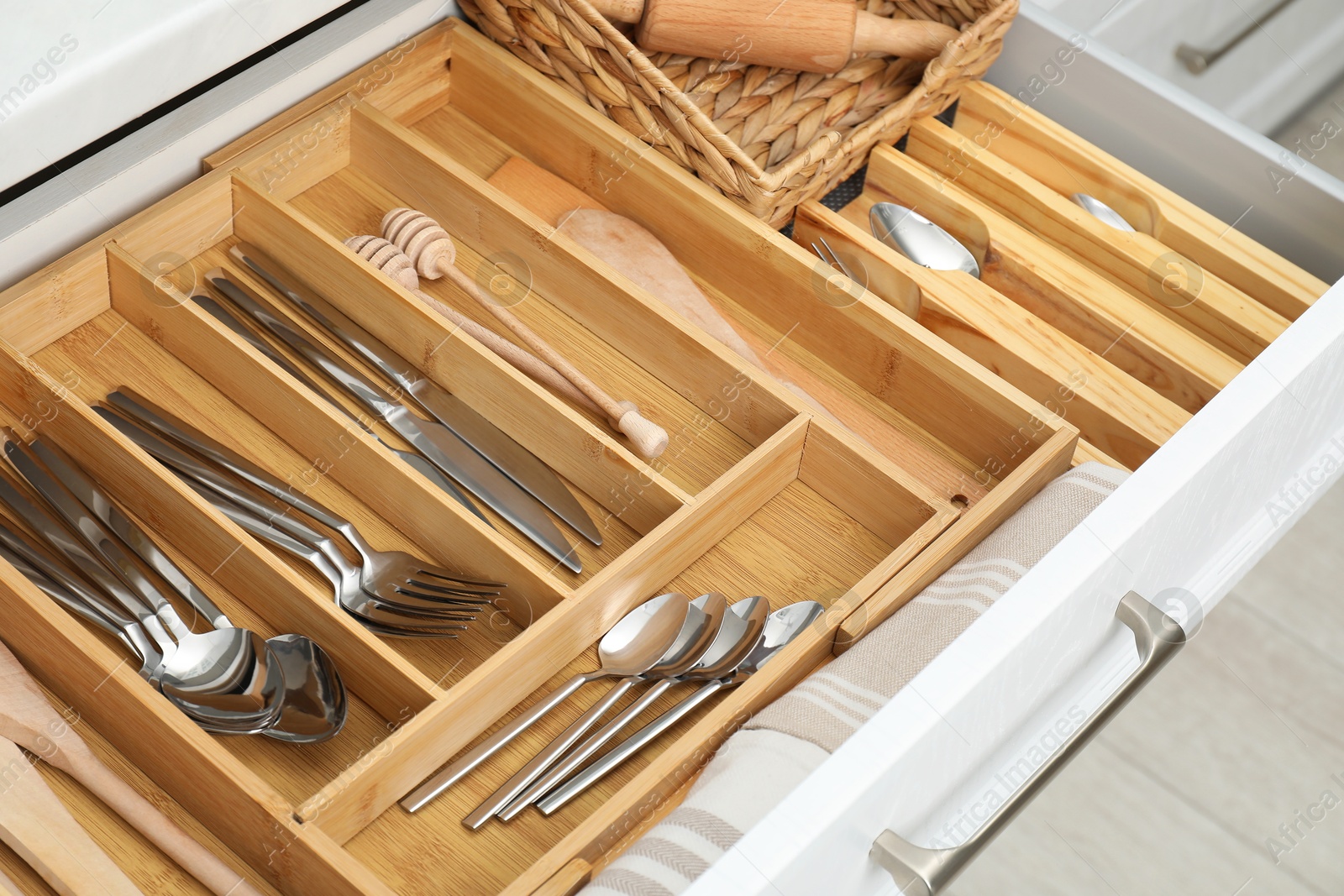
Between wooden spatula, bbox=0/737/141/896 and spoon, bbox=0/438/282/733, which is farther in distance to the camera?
spoon, bbox=0/438/282/733

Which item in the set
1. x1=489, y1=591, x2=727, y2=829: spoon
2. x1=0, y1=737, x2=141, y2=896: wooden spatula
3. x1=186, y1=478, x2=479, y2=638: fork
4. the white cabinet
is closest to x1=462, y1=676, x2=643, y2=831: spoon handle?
x1=489, y1=591, x2=727, y2=829: spoon

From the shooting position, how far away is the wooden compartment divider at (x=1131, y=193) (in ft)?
3.73

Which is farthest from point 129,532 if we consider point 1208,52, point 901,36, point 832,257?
point 1208,52

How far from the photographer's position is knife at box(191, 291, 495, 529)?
0.97 m

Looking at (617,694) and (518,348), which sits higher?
(518,348)

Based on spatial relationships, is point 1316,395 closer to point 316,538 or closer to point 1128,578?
point 1128,578

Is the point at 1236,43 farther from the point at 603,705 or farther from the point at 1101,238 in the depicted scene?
the point at 603,705

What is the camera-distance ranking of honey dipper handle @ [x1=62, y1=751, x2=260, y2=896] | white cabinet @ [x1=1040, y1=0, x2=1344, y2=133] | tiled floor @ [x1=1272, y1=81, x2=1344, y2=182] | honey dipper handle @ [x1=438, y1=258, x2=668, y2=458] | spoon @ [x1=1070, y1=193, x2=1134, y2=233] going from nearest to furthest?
1. honey dipper handle @ [x1=62, y1=751, x2=260, y2=896]
2. honey dipper handle @ [x1=438, y1=258, x2=668, y2=458]
3. spoon @ [x1=1070, y1=193, x2=1134, y2=233]
4. white cabinet @ [x1=1040, y1=0, x2=1344, y2=133]
5. tiled floor @ [x1=1272, y1=81, x2=1344, y2=182]

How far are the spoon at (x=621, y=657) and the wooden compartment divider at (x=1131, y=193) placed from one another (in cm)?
60

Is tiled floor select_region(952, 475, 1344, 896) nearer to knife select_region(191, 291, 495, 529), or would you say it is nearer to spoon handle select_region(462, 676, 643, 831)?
spoon handle select_region(462, 676, 643, 831)

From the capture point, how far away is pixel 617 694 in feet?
2.89

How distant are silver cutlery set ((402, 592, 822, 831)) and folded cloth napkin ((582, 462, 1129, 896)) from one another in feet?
0.21

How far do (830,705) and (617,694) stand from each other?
0.15 meters

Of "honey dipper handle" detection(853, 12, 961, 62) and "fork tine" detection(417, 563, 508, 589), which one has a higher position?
"honey dipper handle" detection(853, 12, 961, 62)
